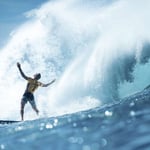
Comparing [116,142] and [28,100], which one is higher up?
[28,100]

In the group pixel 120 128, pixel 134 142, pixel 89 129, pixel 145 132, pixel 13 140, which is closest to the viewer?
pixel 134 142

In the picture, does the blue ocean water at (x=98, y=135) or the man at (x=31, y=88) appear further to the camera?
the man at (x=31, y=88)

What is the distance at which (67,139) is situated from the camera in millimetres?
9750

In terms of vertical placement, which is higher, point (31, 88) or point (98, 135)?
point (31, 88)

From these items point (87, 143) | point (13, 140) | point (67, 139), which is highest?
point (13, 140)

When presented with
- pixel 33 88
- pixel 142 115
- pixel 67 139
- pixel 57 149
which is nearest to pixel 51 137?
pixel 67 139

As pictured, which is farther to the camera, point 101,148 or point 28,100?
point 28,100

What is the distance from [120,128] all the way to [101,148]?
1562 mm

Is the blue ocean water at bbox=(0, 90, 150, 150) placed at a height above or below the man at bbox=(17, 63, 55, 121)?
below

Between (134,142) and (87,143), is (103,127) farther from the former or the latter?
(134,142)

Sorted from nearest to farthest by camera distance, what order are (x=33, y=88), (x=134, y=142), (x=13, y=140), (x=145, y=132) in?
(x=134, y=142) < (x=145, y=132) < (x=13, y=140) < (x=33, y=88)

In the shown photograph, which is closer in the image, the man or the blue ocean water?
the blue ocean water

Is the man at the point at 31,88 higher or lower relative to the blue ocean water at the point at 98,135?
higher

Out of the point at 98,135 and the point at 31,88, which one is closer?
the point at 98,135
